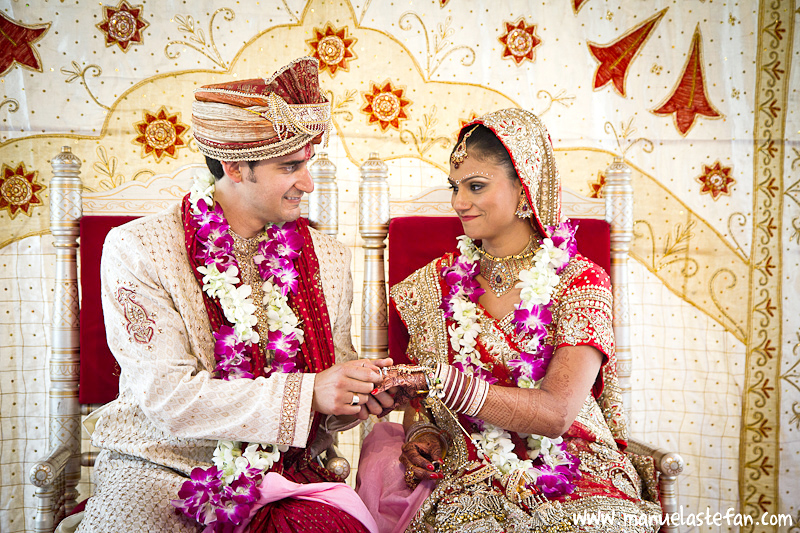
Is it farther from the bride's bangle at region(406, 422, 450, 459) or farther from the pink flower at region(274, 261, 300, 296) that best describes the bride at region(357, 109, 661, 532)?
the pink flower at region(274, 261, 300, 296)

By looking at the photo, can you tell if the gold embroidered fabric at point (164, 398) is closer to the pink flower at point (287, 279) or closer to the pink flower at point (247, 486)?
the pink flower at point (247, 486)

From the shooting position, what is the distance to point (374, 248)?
2512mm

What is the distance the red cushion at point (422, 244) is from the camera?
2520mm

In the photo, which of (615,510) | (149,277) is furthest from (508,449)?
(149,277)

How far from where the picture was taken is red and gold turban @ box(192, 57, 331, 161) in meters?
1.96

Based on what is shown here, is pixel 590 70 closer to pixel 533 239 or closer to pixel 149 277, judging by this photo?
pixel 533 239

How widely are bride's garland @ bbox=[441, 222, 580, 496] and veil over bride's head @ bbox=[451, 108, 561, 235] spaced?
85mm

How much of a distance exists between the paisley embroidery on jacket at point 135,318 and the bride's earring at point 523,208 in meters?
1.21

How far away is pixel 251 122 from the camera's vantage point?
1.96 m

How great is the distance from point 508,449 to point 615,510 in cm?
35

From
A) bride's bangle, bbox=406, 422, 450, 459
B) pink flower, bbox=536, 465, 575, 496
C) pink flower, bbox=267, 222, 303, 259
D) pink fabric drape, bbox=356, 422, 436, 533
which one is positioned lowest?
pink fabric drape, bbox=356, 422, 436, 533

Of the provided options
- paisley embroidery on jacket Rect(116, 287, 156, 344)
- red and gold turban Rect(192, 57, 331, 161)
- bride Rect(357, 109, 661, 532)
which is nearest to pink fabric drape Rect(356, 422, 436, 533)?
bride Rect(357, 109, 661, 532)

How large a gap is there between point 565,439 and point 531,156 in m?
0.95

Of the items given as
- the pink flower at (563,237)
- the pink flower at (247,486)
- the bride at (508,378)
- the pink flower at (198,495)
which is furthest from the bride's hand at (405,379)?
the pink flower at (563,237)
